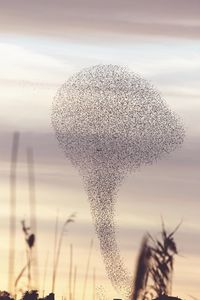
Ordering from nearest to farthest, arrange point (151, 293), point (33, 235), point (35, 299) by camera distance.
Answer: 1. point (33, 235)
2. point (151, 293)
3. point (35, 299)

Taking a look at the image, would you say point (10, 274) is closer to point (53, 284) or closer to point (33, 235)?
point (33, 235)

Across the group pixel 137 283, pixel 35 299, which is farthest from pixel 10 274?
pixel 35 299

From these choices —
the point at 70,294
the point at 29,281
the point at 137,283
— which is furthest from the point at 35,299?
the point at 137,283

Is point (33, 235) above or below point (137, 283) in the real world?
above

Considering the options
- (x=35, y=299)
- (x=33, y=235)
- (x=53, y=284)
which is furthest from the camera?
(x=35, y=299)

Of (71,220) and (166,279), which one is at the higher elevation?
(71,220)

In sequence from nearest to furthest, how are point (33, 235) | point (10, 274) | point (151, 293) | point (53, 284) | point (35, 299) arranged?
point (33, 235)
point (10, 274)
point (151, 293)
point (53, 284)
point (35, 299)

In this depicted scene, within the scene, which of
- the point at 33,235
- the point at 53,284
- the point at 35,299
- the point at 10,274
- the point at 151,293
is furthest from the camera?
the point at 35,299

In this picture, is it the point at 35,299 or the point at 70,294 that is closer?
the point at 70,294

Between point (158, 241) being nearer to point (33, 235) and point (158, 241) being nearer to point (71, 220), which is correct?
point (71, 220)
